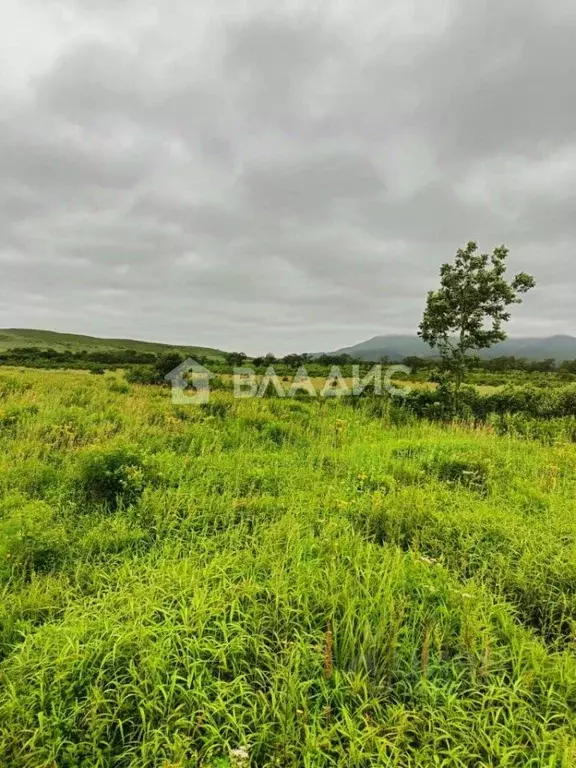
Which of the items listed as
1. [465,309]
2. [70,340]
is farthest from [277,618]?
[70,340]

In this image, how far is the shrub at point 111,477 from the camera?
15.6 ft

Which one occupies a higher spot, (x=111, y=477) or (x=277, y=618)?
(x=111, y=477)

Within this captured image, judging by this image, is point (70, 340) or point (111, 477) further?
point (70, 340)

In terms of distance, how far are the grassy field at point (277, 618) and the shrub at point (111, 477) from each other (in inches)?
0.8

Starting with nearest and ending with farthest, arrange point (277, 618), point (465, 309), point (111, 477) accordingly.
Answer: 1. point (277, 618)
2. point (111, 477)
3. point (465, 309)

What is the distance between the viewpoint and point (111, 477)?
16.1 ft

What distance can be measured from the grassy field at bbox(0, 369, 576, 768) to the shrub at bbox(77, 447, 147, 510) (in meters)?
0.02

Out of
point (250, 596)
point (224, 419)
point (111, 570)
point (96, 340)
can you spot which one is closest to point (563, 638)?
point (250, 596)

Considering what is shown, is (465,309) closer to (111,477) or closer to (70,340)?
(111,477)

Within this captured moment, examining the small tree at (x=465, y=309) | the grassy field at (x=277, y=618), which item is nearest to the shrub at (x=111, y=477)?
the grassy field at (x=277, y=618)

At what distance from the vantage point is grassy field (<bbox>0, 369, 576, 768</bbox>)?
1948 millimetres

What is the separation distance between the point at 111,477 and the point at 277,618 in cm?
315

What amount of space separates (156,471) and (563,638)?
14.6ft

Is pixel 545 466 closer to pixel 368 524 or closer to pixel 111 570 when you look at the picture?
pixel 368 524
